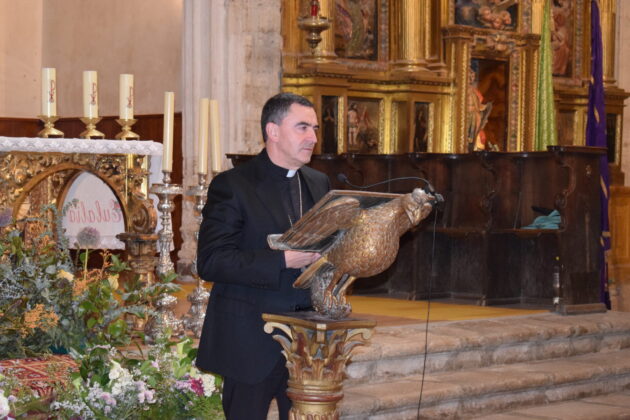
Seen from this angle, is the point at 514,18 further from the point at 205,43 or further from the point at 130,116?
the point at 130,116

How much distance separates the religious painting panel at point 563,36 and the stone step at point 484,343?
6082 mm

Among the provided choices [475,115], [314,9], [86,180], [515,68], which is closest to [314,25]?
[314,9]

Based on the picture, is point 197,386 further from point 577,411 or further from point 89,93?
point 577,411

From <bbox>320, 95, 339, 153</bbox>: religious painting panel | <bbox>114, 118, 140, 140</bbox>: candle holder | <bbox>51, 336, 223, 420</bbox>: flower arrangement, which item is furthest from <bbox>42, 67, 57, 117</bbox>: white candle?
<bbox>320, 95, 339, 153</bbox>: religious painting panel

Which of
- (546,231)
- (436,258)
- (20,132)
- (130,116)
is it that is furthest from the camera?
(20,132)

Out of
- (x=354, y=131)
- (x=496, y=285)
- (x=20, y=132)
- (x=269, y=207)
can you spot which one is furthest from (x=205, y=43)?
(x=269, y=207)

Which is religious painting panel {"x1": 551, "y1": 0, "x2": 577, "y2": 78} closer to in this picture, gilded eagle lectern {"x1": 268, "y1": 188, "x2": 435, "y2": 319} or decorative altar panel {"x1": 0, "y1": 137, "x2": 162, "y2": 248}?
decorative altar panel {"x1": 0, "y1": 137, "x2": 162, "y2": 248}

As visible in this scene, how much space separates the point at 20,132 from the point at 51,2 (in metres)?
1.83

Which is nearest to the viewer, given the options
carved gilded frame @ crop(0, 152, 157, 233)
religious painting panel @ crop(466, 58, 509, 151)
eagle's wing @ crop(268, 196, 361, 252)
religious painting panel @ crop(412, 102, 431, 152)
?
eagle's wing @ crop(268, 196, 361, 252)

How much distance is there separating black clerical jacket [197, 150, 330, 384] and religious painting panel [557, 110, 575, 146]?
34.7 ft

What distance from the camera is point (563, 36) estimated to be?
13414 millimetres

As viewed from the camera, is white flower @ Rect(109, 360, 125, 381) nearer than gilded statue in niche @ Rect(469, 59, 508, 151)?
Yes

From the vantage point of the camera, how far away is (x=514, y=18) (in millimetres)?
12750

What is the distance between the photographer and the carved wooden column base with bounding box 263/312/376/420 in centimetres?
303
